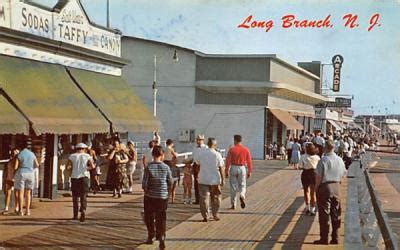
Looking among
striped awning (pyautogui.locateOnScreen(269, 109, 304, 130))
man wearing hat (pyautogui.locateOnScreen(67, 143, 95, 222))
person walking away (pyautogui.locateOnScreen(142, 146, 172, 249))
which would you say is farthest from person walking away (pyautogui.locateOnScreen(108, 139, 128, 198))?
striped awning (pyautogui.locateOnScreen(269, 109, 304, 130))

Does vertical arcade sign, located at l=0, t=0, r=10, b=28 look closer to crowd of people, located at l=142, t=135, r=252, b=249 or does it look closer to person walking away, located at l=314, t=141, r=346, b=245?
crowd of people, located at l=142, t=135, r=252, b=249

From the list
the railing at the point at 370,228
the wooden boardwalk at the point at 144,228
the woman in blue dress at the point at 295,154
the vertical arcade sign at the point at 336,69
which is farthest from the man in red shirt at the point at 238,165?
the vertical arcade sign at the point at 336,69

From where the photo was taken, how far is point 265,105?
34.6 metres

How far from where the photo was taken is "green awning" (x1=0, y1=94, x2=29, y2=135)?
10.7 m

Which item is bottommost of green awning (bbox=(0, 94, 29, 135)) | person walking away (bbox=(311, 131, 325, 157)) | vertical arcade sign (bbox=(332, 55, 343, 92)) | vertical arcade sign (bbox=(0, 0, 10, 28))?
person walking away (bbox=(311, 131, 325, 157))

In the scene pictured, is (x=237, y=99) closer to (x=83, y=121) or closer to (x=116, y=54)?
(x=116, y=54)

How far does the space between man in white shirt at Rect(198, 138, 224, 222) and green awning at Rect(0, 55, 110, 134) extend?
3.08 meters

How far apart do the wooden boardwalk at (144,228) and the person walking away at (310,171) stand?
33 cm

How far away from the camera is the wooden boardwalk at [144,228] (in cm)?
937

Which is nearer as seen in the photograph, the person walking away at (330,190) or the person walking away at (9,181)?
the person walking away at (330,190)

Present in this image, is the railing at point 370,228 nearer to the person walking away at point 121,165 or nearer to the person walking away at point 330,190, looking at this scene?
the person walking away at point 330,190

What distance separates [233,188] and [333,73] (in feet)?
149

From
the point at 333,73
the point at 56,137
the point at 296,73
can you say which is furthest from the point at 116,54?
the point at 333,73

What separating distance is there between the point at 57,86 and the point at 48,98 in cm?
82
